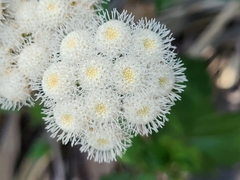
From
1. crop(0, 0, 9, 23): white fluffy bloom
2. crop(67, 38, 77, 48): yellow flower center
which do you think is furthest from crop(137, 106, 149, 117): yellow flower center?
crop(0, 0, 9, 23): white fluffy bloom

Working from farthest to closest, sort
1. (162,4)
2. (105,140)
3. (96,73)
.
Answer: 1. (162,4)
2. (105,140)
3. (96,73)

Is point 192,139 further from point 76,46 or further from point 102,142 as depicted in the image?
point 76,46

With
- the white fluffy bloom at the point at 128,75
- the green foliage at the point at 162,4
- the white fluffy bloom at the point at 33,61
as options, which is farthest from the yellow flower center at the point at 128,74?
the green foliage at the point at 162,4

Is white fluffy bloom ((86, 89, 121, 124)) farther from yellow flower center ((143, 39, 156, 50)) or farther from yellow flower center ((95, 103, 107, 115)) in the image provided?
yellow flower center ((143, 39, 156, 50))

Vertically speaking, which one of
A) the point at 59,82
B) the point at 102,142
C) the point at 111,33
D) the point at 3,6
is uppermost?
the point at 3,6

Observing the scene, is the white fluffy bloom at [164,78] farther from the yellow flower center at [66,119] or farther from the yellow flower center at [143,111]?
the yellow flower center at [66,119]

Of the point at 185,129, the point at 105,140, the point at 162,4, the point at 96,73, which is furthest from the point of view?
the point at 185,129

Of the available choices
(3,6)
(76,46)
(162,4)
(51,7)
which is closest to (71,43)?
(76,46)
